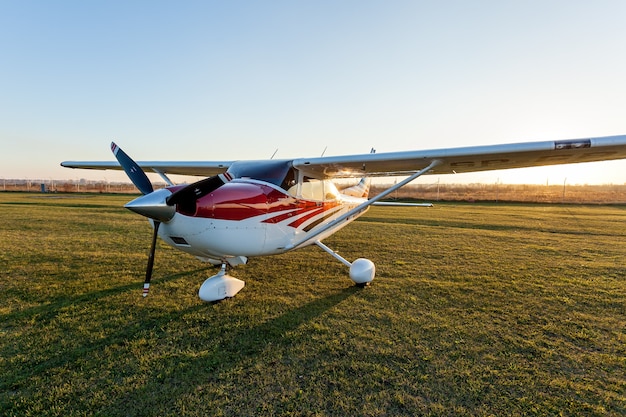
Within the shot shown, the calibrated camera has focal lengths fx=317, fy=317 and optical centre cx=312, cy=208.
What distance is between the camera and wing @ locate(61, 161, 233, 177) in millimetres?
6598

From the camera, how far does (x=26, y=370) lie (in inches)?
112

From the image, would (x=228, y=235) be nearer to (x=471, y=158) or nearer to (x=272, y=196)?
(x=272, y=196)

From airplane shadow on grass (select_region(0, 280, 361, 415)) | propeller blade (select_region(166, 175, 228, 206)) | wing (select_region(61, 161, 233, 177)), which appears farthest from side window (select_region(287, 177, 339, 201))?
wing (select_region(61, 161, 233, 177))

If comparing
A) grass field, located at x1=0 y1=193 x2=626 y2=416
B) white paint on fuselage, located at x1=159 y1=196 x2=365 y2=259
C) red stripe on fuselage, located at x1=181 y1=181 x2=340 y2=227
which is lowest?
grass field, located at x1=0 y1=193 x2=626 y2=416

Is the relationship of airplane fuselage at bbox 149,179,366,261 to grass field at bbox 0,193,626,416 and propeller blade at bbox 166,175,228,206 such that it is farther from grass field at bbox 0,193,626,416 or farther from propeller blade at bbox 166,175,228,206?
grass field at bbox 0,193,626,416

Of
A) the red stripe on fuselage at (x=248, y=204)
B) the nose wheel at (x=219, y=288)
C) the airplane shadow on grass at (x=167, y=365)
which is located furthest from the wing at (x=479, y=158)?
the airplane shadow on grass at (x=167, y=365)

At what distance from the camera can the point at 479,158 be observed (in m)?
4.54

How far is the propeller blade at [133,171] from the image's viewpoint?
394cm

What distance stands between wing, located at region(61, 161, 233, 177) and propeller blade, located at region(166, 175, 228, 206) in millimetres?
2954

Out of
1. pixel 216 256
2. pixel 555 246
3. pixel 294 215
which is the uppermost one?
pixel 294 215

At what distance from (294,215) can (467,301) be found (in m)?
2.83

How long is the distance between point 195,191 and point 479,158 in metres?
3.86

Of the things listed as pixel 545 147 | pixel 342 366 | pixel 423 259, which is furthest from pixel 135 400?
pixel 423 259

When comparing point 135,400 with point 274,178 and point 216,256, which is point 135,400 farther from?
point 274,178
